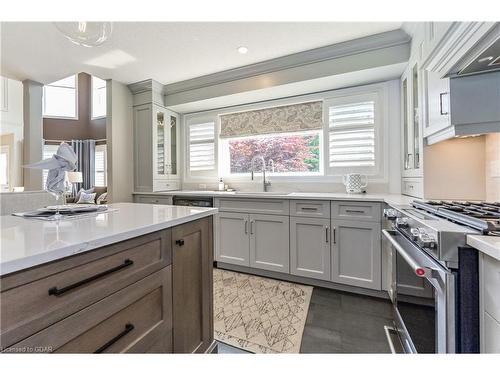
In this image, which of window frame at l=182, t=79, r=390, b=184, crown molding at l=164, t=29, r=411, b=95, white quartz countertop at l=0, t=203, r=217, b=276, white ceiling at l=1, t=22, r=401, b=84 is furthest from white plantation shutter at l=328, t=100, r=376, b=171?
white quartz countertop at l=0, t=203, r=217, b=276

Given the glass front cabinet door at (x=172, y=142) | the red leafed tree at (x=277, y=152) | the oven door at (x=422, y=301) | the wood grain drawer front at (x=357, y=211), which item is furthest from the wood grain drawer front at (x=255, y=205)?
the glass front cabinet door at (x=172, y=142)

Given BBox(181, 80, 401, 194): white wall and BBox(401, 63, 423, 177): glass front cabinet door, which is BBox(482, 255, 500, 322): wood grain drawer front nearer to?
BBox(401, 63, 423, 177): glass front cabinet door

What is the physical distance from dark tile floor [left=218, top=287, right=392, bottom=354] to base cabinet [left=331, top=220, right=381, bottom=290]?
16cm

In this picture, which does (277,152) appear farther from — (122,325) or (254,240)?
(122,325)

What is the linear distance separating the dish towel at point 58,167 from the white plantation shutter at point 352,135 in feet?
8.72

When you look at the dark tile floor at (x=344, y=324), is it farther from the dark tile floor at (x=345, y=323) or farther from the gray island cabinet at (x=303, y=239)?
the gray island cabinet at (x=303, y=239)

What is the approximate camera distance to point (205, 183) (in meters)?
3.79

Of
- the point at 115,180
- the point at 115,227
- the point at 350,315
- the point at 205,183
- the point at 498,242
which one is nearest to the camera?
the point at 498,242

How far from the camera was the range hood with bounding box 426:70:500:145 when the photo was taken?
4.32 ft

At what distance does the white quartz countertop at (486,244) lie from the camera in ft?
→ 2.36

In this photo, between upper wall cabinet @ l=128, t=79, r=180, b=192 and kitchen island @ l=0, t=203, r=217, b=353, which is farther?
upper wall cabinet @ l=128, t=79, r=180, b=192
